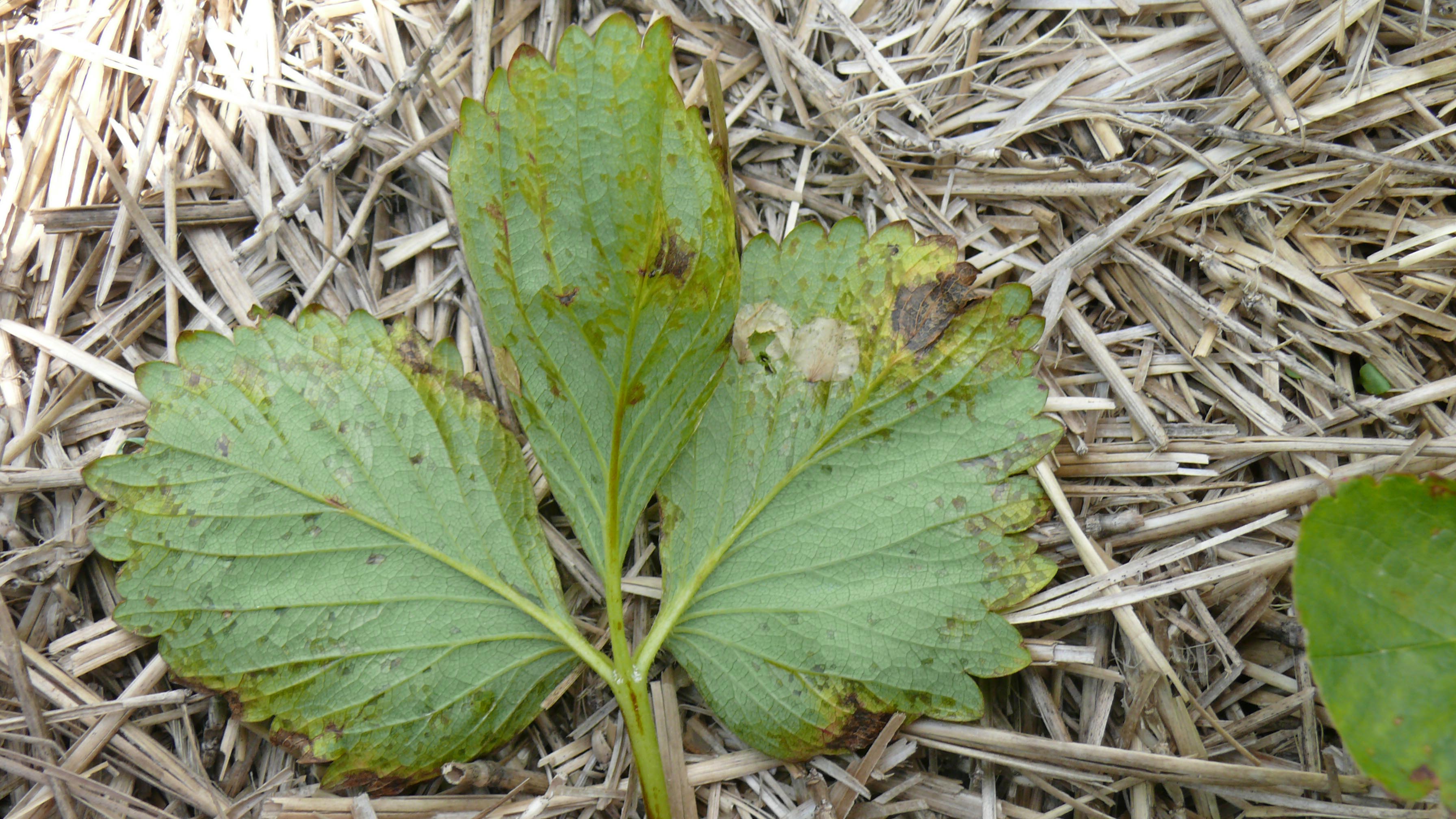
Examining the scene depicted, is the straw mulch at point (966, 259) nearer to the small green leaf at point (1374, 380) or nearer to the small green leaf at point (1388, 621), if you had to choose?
the small green leaf at point (1374, 380)

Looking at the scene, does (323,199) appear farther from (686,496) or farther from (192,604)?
(686,496)

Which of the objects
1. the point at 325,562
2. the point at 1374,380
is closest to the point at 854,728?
the point at 325,562

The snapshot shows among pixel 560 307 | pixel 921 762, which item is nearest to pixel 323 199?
pixel 560 307

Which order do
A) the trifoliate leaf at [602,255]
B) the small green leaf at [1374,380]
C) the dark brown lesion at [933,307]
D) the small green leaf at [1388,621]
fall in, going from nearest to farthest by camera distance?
the small green leaf at [1388,621], the trifoliate leaf at [602,255], the dark brown lesion at [933,307], the small green leaf at [1374,380]

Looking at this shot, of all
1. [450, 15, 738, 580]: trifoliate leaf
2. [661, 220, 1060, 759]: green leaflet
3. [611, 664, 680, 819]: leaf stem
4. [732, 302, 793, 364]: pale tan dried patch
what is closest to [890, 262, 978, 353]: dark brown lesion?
[661, 220, 1060, 759]: green leaflet

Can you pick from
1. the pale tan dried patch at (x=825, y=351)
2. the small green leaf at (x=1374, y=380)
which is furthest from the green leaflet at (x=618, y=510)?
the small green leaf at (x=1374, y=380)

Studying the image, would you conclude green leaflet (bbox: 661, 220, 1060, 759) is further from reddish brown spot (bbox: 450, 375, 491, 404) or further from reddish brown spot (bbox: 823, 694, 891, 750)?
reddish brown spot (bbox: 450, 375, 491, 404)

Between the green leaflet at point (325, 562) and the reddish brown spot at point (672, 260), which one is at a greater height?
the reddish brown spot at point (672, 260)
